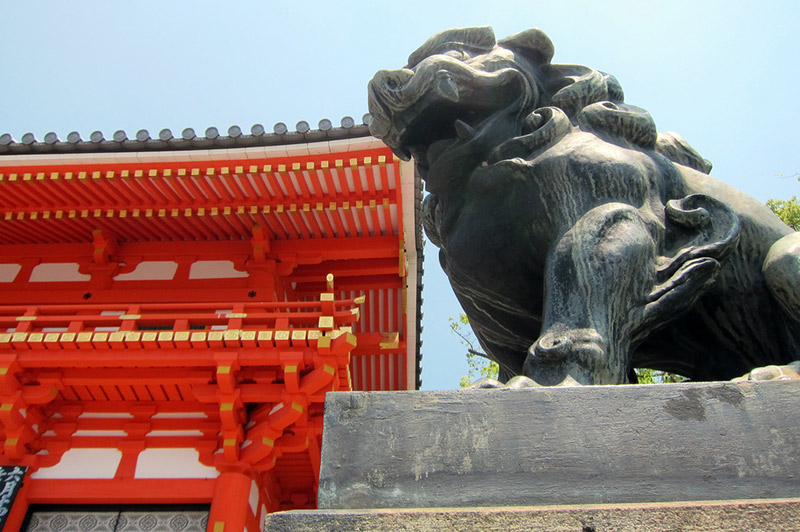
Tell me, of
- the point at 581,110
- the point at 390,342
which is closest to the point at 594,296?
the point at 581,110

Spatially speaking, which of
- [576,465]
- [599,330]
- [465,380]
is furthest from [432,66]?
[465,380]

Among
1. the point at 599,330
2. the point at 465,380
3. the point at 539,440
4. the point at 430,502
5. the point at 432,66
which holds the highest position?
the point at 465,380

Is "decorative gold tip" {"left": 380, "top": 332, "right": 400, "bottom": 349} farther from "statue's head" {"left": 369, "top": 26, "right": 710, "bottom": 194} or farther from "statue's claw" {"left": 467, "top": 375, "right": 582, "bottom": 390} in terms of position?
"statue's claw" {"left": 467, "top": 375, "right": 582, "bottom": 390}

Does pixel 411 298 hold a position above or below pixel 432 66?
above

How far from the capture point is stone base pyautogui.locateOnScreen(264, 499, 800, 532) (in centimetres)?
95

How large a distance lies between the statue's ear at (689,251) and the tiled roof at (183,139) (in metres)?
5.69

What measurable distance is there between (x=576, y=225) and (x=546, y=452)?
0.61 meters

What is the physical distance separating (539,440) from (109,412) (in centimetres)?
650

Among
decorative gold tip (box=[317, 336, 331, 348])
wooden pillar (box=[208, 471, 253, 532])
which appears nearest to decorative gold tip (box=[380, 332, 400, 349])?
decorative gold tip (box=[317, 336, 331, 348])

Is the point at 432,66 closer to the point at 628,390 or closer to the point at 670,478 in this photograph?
the point at 628,390

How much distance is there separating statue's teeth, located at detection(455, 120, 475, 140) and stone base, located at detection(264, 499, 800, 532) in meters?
1.08

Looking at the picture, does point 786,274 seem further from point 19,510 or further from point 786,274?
point 19,510

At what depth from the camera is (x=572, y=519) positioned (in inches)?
38.3

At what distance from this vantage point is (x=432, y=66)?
5.67 feet
